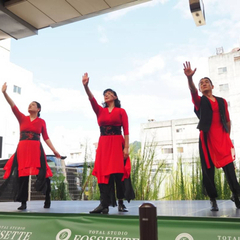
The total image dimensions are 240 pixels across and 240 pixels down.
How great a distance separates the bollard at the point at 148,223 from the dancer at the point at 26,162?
216 cm

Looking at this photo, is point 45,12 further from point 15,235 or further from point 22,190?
point 15,235

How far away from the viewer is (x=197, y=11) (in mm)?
3277

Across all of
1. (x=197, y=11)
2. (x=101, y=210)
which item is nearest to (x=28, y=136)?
(x=101, y=210)

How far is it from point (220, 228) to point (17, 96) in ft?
58.6

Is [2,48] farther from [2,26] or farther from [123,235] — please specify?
[123,235]

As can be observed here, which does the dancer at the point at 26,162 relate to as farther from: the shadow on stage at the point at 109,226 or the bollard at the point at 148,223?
the bollard at the point at 148,223

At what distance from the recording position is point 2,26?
13.6ft

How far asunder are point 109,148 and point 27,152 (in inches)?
39.6

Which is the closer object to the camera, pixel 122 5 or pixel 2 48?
pixel 122 5

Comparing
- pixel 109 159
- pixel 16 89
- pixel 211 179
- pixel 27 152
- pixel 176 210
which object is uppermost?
pixel 16 89

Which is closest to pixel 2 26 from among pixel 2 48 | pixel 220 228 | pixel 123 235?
pixel 123 235

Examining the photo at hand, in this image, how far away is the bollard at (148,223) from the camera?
128 centimetres

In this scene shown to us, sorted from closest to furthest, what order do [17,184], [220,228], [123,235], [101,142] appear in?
[220,228] < [123,235] < [101,142] < [17,184]

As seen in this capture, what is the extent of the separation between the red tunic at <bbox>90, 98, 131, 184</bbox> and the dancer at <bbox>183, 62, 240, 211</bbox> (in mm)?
673
